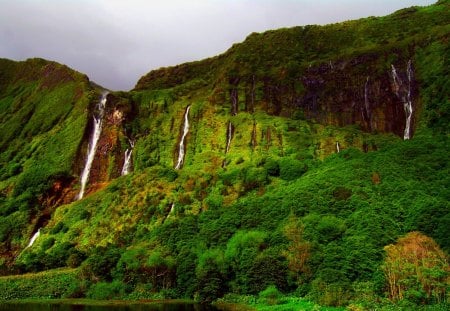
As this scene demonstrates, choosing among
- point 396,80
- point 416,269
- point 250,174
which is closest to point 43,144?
point 250,174

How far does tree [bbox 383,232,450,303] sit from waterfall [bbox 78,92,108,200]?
66.3 m

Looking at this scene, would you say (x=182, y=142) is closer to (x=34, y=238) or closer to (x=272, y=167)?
(x=272, y=167)

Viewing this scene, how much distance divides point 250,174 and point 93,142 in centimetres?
4216

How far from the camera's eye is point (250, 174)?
85562 mm

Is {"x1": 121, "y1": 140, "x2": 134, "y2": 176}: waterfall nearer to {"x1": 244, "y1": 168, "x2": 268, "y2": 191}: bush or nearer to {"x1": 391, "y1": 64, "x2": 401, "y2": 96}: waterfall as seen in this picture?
{"x1": 244, "y1": 168, "x2": 268, "y2": 191}: bush

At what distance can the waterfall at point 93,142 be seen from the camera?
10515cm

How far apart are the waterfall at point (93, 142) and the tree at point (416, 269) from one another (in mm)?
66270

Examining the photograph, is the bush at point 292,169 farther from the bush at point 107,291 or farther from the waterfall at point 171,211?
the bush at point 107,291

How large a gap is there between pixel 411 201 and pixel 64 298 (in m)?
41.8

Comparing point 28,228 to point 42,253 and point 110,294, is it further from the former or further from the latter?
point 110,294

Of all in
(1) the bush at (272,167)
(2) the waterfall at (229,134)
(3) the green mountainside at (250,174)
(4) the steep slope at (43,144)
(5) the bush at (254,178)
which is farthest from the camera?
(2) the waterfall at (229,134)

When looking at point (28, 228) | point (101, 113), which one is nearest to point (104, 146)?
point (101, 113)

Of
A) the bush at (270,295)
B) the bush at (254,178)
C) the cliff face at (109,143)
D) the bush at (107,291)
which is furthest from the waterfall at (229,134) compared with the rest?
the bush at (270,295)

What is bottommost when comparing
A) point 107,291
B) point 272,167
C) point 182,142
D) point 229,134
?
point 107,291
